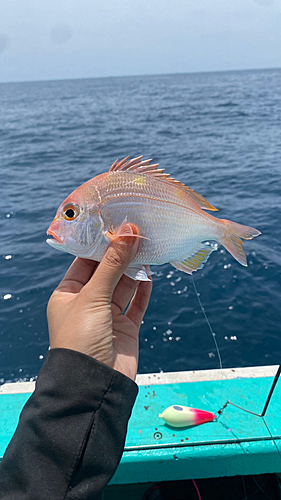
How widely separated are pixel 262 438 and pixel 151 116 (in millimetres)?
33902

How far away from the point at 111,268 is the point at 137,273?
1.48ft

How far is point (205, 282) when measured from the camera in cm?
782

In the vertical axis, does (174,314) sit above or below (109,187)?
below

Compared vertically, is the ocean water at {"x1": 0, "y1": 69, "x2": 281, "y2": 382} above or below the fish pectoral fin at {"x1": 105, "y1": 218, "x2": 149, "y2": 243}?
below

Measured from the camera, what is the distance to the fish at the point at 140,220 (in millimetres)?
2340

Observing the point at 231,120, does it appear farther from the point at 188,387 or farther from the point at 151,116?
the point at 188,387

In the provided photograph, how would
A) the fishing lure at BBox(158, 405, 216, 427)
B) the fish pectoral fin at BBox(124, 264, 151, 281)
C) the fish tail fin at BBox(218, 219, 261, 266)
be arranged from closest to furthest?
the fish pectoral fin at BBox(124, 264, 151, 281) < the fish tail fin at BBox(218, 219, 261, 266) < the fishing lure at BBox(158, 405, 216, 427)

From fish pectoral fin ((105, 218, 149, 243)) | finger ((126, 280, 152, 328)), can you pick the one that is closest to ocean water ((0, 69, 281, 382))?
finger ((126, 280, 152, 328))

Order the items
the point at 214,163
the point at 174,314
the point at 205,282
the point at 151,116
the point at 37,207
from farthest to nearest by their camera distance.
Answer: the point at 151,116
the point at 214,163
the point at 37,207
the point at 205,282
the point at 174,314

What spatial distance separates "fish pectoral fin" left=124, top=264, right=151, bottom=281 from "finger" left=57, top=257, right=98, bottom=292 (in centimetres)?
48

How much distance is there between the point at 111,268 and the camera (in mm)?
2082

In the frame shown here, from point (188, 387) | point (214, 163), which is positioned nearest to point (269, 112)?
point (214, 163)

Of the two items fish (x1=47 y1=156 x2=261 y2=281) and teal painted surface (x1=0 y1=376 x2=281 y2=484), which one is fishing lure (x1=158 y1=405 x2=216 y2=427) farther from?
fish (x1=47 y1=156 x2=261 y2=281)

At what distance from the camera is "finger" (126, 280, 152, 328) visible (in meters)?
2.89
